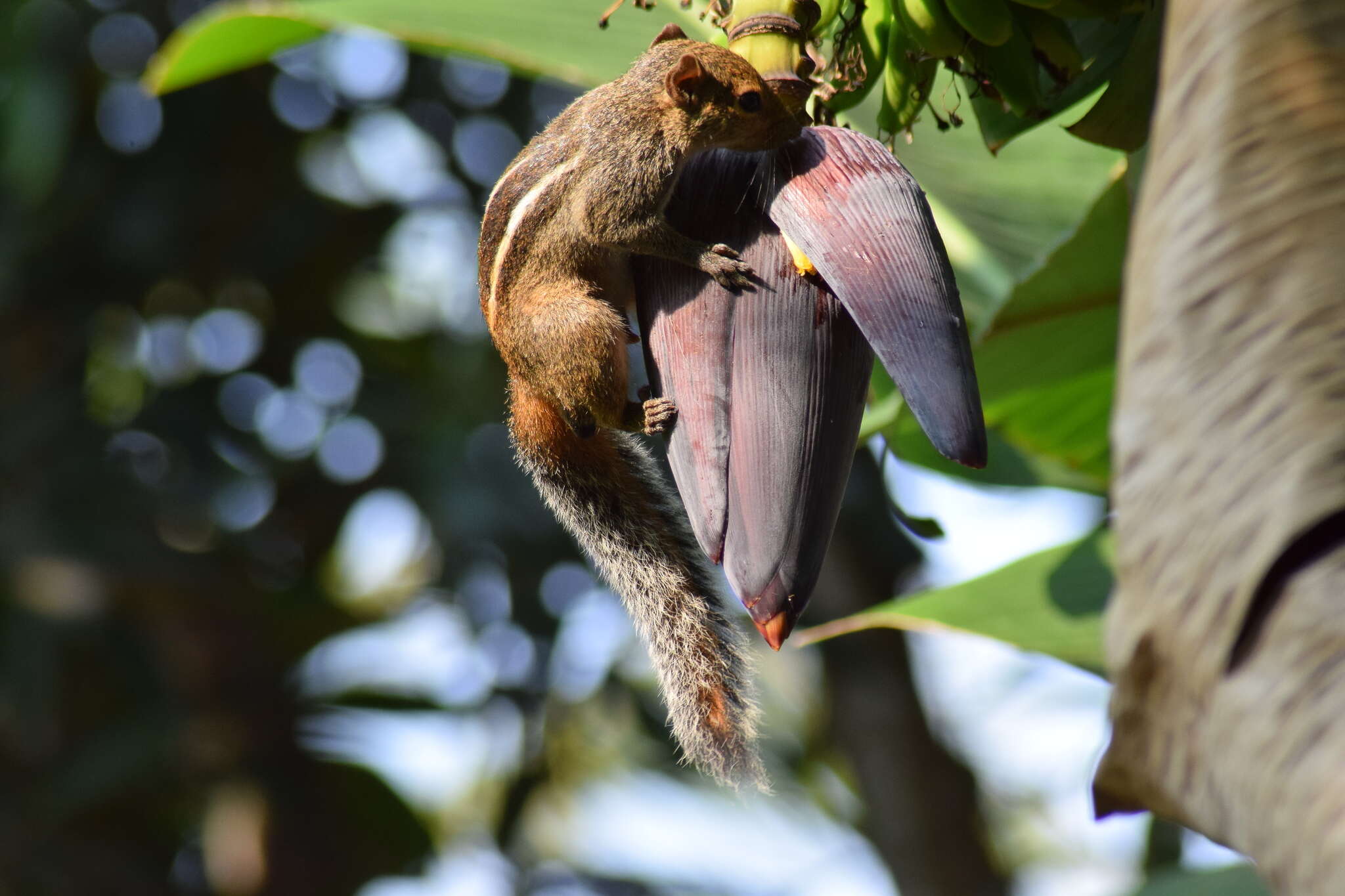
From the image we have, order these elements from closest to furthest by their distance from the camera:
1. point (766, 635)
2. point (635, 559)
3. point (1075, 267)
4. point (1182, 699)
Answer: point (1182, 699) < point (766, 635) < point (635, 559) < point (1075, 267)

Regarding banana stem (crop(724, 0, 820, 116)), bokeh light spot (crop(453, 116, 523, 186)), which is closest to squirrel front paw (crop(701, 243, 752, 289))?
banana stem (crop(724, 0, 820, 116))

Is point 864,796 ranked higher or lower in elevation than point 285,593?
higher

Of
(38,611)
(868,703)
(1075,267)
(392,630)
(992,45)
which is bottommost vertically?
(392,630)

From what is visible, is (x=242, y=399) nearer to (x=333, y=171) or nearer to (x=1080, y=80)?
(x=333, y=171)

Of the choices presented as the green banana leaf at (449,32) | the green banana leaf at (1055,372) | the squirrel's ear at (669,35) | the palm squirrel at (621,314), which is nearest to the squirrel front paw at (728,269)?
the palm squirrel at (621,314)

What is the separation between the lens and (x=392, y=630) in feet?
14.7

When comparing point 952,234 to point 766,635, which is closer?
point 766,635

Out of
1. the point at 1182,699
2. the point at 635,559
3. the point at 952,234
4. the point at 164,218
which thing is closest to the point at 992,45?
the point at 635,559

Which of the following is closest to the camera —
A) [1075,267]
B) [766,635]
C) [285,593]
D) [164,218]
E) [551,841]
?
[766,635]

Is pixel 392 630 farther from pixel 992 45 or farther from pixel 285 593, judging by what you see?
pixel 992 45

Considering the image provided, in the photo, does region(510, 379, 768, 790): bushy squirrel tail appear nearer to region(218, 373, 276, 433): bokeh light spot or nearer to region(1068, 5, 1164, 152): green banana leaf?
region(1068, 5, 1164, 152): green banana leaf

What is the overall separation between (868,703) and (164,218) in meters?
2.49

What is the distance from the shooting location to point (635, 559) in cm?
72

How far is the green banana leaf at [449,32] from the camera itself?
1.18 metres
